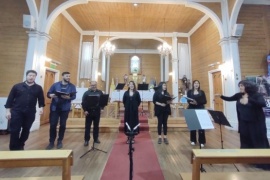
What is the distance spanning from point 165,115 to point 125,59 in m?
9.17

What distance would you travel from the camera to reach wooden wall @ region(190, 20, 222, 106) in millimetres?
6202

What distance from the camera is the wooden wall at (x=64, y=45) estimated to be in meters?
5.82

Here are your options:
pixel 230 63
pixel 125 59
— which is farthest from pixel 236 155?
pixel 125 59

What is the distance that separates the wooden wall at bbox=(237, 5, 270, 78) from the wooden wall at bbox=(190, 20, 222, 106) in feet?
2.71

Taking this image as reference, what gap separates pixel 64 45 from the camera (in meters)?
6.63

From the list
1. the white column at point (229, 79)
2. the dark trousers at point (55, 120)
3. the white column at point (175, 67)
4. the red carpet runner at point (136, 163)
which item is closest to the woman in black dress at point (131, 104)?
the red carpet runner at point (136, 163)

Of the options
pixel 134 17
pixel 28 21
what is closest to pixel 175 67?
pixel 134 17

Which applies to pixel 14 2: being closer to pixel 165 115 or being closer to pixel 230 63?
pixel 165 115

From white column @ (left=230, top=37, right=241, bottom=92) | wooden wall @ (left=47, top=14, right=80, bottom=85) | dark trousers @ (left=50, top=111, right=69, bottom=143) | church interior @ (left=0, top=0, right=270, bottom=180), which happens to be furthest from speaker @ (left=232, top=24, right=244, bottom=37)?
wooden wall @ (left=47, top=14, right=80, bottom=85)

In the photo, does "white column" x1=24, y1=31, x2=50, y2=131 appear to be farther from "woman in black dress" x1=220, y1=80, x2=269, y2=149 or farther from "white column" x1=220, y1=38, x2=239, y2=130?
"white column" x1=220, y1=38, x2=239, y2=130

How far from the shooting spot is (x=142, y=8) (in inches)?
238

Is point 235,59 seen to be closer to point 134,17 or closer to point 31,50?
point 134,17

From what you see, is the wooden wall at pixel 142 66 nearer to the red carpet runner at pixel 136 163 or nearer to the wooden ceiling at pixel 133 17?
the wooden ceiling at pixel 133 17

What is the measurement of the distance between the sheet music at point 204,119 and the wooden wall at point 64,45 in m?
5.33
